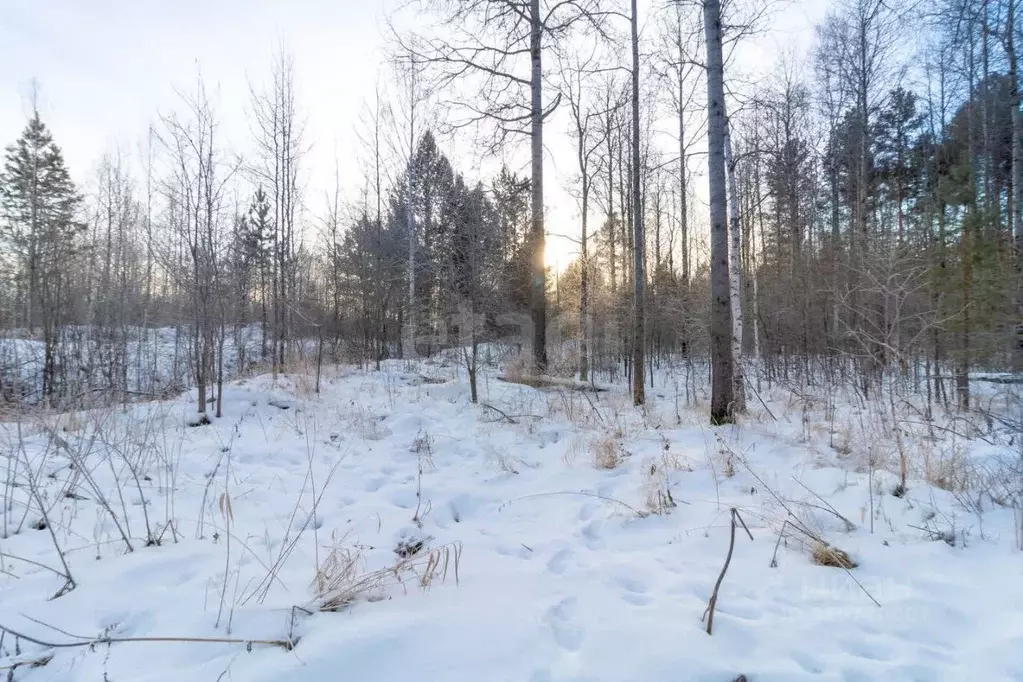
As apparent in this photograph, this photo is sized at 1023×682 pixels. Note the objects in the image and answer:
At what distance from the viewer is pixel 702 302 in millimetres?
13695

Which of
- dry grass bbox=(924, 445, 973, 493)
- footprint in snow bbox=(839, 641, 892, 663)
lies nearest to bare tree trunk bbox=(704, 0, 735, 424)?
dry grass bbox=(924, 445, 973, 493)

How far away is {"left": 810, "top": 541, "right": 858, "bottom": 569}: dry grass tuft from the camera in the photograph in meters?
2.24

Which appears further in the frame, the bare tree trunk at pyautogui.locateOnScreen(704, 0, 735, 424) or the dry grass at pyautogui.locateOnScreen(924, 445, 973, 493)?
the bare tree trunk at pyautogui.locateOnScreen(704, 0, 735, 424)

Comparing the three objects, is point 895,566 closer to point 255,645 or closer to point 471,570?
point 471,570

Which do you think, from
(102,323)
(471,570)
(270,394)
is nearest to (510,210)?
(270,394)

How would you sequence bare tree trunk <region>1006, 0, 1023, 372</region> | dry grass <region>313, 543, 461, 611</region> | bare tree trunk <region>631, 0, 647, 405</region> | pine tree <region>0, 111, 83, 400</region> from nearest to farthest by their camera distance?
dry grass <region>313, 543, 461, 611</region> < bare tree trunk <region>1006, 0, 1023, 372</region> < bare tree trunk <region>631, 0, 647, 405</region> < pine tree <region>0, 111, 83, 400</region>

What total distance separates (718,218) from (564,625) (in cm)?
561

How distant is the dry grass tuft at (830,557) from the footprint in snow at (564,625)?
1.38m

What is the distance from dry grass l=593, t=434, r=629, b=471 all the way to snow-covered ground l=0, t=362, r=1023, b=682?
2 centimetres

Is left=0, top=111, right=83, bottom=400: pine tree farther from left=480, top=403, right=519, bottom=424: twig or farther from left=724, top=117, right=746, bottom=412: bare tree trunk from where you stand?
left=724, top=117, right=746, bottom=412: bare tree trunk

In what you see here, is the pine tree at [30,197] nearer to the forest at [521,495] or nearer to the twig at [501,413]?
the forest at [521,495]

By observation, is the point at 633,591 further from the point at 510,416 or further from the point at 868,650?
the point at 510,416

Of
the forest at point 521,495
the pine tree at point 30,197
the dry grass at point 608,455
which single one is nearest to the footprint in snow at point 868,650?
the forest at point 521,495

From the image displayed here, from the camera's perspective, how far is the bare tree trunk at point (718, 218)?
588cm
